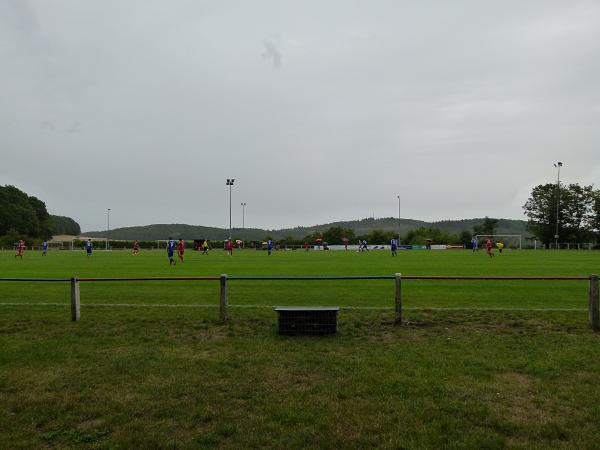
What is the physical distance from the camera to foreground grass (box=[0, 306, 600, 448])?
4.65 meters

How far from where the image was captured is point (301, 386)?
6035 mm

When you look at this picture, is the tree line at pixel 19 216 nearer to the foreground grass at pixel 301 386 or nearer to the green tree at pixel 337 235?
the green tree at pixel 337 235

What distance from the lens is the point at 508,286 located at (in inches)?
643

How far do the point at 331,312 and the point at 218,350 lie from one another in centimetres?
215

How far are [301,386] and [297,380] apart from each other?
23cm

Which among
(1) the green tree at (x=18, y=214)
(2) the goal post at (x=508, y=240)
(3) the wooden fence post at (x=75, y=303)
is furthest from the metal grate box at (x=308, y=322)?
(1) the green tree at (x=18, y=214)

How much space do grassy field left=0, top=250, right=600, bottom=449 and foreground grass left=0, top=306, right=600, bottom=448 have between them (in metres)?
0.02

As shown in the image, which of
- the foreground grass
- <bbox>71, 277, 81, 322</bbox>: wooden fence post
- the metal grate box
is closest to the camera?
the foreground grass

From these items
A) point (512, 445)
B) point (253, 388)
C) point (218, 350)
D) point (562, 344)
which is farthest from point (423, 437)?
point (562, 344)

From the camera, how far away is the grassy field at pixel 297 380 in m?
4.67

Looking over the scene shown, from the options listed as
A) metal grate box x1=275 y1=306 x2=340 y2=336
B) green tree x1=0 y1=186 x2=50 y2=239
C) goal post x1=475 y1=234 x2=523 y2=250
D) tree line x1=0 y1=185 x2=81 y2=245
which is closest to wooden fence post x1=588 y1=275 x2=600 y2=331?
metal grate box x1=275 y1=306 x2=340 y2=336

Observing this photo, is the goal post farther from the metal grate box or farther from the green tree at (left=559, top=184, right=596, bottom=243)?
the metal grate box

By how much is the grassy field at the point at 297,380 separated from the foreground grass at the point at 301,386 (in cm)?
2

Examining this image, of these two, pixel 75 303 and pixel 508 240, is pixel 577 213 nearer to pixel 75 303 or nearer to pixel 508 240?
pixel 508 240
